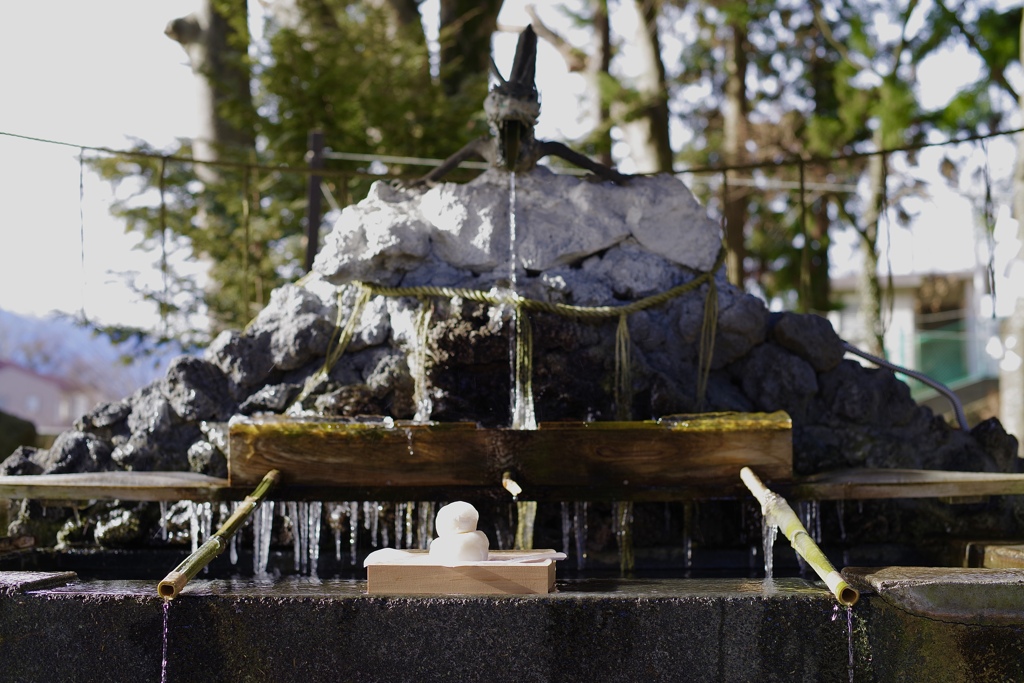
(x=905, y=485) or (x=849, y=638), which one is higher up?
(x=905, y=485)

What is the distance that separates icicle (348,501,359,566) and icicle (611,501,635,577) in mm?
1300

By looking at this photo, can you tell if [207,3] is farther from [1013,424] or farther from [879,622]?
[879,622]

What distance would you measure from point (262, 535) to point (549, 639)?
2.21 meters

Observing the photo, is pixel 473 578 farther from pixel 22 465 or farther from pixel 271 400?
pixel 22 465

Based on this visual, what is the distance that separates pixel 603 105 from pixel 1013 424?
21.8 ft

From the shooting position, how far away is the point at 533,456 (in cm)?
480

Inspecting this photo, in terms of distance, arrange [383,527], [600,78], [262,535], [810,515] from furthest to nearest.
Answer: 1. [600,78]
2. [383,527]
3. [262,535]
4. [810,515]

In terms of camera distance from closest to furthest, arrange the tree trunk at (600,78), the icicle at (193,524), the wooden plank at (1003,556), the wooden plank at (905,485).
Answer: the wooden plank at (1003,556)
the wooden plank at (905,485)
the icicle at (193,524)
the tree trunk at (600,78)

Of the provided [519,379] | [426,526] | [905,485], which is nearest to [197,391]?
[426,526]

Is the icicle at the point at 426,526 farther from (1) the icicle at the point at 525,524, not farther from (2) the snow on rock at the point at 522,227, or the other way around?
(2) the snow on rock at the point at 522,227

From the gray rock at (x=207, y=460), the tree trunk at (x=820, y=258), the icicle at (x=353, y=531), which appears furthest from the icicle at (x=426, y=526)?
the tree trunk at (x=820, y=258)

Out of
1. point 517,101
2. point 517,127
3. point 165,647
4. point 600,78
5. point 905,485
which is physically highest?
point 600,78

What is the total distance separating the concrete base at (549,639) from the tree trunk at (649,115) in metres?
9.61

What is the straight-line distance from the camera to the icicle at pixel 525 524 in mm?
5371
